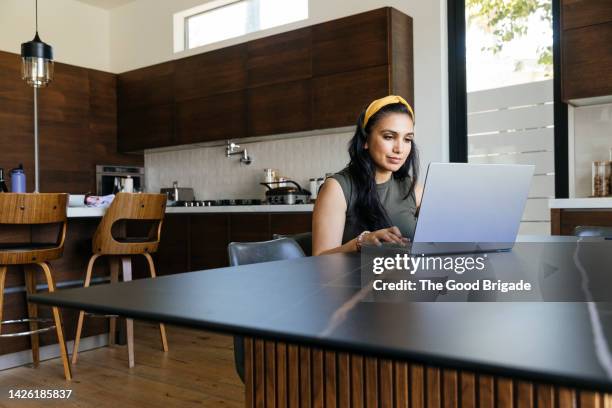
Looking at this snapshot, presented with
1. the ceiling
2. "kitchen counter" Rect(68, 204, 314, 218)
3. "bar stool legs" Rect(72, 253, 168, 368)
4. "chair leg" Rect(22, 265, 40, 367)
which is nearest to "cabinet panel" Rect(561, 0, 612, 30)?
"kitchen counter" Rect(68, 204, 314, 218)

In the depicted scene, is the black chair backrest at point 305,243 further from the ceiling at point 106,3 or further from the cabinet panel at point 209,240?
the ceiling at point 106,3

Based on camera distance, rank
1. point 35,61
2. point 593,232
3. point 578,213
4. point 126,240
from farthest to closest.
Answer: point 35,61
point 126,240
point 578,213
point 593,232

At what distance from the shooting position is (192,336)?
4.03 m

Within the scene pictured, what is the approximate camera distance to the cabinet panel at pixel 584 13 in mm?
3443

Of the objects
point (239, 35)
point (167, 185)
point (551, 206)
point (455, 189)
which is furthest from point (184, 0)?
point (455, 189)

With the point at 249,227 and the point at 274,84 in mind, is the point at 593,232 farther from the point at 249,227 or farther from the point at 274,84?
the point at 274,84

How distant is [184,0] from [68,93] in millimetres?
1514

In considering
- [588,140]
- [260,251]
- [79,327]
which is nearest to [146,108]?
[79,327]

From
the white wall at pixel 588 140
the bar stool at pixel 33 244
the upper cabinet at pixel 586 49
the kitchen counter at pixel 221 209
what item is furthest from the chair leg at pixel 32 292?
the white wall at pixel 588 140

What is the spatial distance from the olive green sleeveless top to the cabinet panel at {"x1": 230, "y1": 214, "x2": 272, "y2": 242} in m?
2.51

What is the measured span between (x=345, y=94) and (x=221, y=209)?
145cm

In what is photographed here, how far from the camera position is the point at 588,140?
3885mm

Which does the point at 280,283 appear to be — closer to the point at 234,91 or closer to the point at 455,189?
the point at 455,189

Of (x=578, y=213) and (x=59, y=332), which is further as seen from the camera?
(x=578, y=213)
